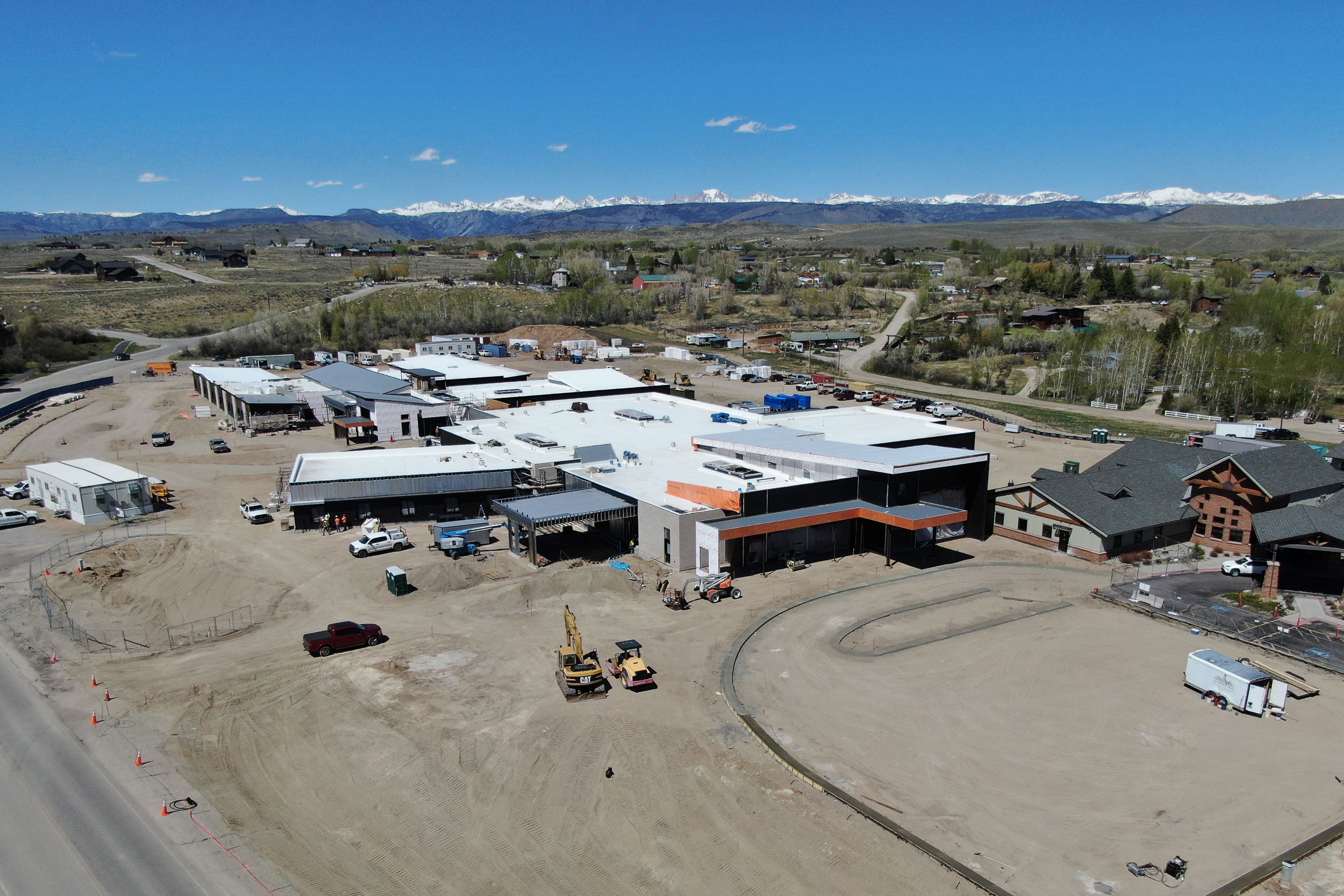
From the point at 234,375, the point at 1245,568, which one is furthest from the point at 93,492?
the point at 1245,568

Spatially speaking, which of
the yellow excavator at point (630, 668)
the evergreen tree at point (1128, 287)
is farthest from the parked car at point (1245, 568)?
the evergreen tree at point (1128, 287)

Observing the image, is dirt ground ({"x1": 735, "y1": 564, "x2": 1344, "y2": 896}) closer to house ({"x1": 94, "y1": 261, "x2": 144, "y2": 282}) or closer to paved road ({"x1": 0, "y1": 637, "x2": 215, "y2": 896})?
paved road ({"x1": 0, "y1": 637, "x2": 215, "y2": 896})

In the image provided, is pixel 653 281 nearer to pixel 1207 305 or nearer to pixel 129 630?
pixel 1207 305

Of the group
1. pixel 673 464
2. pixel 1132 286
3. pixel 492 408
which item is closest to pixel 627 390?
pixel 492 408

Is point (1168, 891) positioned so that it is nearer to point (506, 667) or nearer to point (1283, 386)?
point (506, 667)

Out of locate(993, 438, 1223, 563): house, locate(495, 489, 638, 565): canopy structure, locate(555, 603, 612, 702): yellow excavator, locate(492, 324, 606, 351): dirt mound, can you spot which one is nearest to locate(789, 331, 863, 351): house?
locate(492, 324, 606, 351): dirt mound
